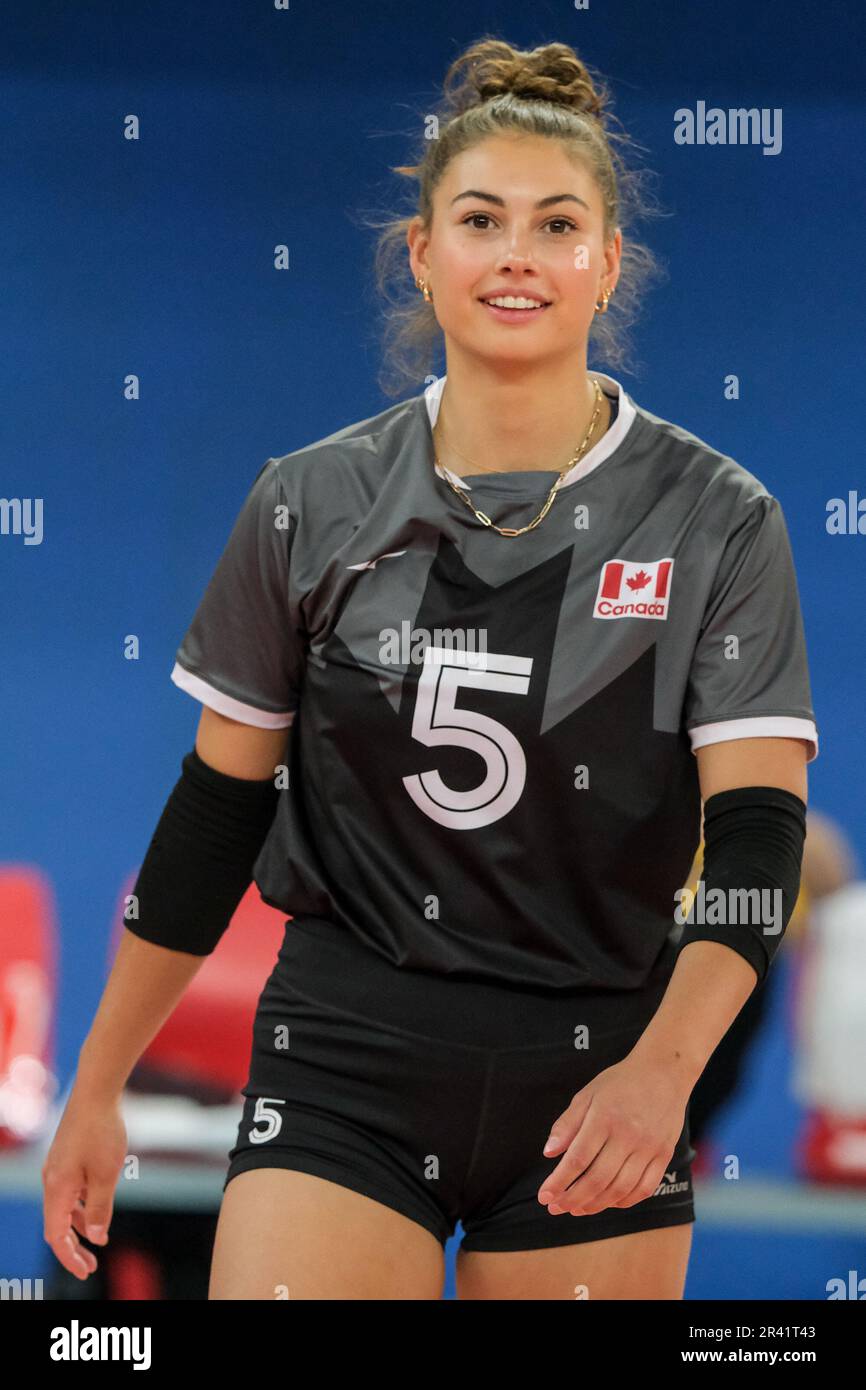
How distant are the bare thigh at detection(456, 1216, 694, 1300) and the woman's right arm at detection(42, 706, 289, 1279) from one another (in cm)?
38

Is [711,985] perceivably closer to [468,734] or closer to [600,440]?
[468,734]

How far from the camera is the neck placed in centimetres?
171

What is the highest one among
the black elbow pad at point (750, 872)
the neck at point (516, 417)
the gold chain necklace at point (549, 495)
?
the neck at point (516, 417)

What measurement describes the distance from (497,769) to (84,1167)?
57 centimetres

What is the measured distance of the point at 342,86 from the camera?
3.09m

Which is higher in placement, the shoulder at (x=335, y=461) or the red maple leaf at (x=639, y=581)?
the shoulder at (x=335, y=461)

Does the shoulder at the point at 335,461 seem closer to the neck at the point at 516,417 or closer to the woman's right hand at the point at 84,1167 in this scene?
the neck at the point at 516,417

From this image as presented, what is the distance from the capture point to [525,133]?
1732mm

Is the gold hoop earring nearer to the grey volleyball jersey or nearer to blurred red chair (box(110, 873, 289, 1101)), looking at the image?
the grey volleyball jersey

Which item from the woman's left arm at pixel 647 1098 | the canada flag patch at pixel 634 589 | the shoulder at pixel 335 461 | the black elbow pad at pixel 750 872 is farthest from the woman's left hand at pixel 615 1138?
the shoulder at pixel 335 461

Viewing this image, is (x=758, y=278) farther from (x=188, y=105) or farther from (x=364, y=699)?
(x=364, y=699)

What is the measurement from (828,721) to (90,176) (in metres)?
1.53

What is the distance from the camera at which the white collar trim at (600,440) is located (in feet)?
5.62

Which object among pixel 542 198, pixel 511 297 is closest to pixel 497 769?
pixel 511 297
